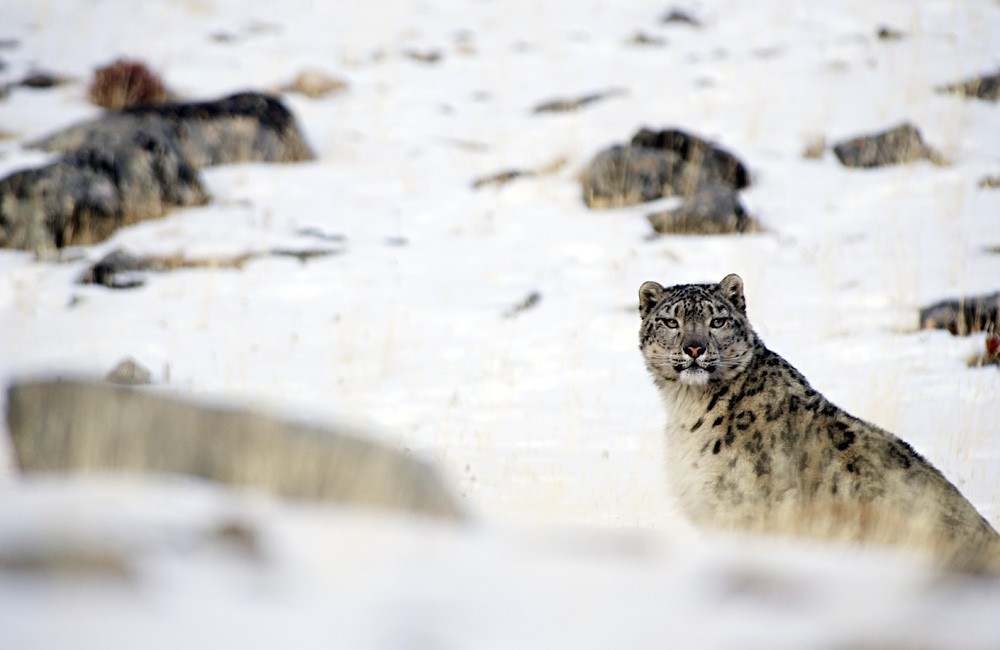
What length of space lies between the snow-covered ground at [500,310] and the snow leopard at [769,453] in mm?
668

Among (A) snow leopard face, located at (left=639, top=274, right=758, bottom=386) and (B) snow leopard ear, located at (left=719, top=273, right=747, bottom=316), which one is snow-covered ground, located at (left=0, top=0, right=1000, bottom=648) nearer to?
(A) snow leopard face, located at (left=639, top=274, right=758, bottom=386)

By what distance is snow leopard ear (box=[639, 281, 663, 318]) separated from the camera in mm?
7338

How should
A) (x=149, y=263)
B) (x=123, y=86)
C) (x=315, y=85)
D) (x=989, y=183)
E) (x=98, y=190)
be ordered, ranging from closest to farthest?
(x=149, y=263)
(x=989, y=183)
(x=98, y=190)
(x=123, y=86)
(x=315, y=85)

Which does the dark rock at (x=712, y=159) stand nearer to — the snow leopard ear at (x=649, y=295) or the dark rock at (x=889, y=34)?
the dark rock at (x=889, y=34)

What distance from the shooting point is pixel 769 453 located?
6164mm

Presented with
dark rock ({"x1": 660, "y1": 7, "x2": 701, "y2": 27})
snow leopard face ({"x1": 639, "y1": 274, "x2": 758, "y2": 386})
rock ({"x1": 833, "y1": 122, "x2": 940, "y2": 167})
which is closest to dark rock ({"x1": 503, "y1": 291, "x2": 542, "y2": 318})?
snow leopard face ({"x1": 639, "y1": 274, "x2": 758, "y2": 386})

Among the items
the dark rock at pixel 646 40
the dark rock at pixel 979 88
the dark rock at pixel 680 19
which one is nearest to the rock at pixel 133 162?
the dark rock at pixel 646 40

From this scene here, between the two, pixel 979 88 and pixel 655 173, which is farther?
pixel 979 88

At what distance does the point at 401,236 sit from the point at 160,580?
12541 millimetres

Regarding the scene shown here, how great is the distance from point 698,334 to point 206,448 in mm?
3340

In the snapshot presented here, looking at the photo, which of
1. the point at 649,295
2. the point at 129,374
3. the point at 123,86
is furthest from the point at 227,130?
the point at 649,295

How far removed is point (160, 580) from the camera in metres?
3.07

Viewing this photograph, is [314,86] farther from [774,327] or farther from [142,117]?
[774,327]

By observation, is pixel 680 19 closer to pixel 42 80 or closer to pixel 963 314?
pixel 42 80
